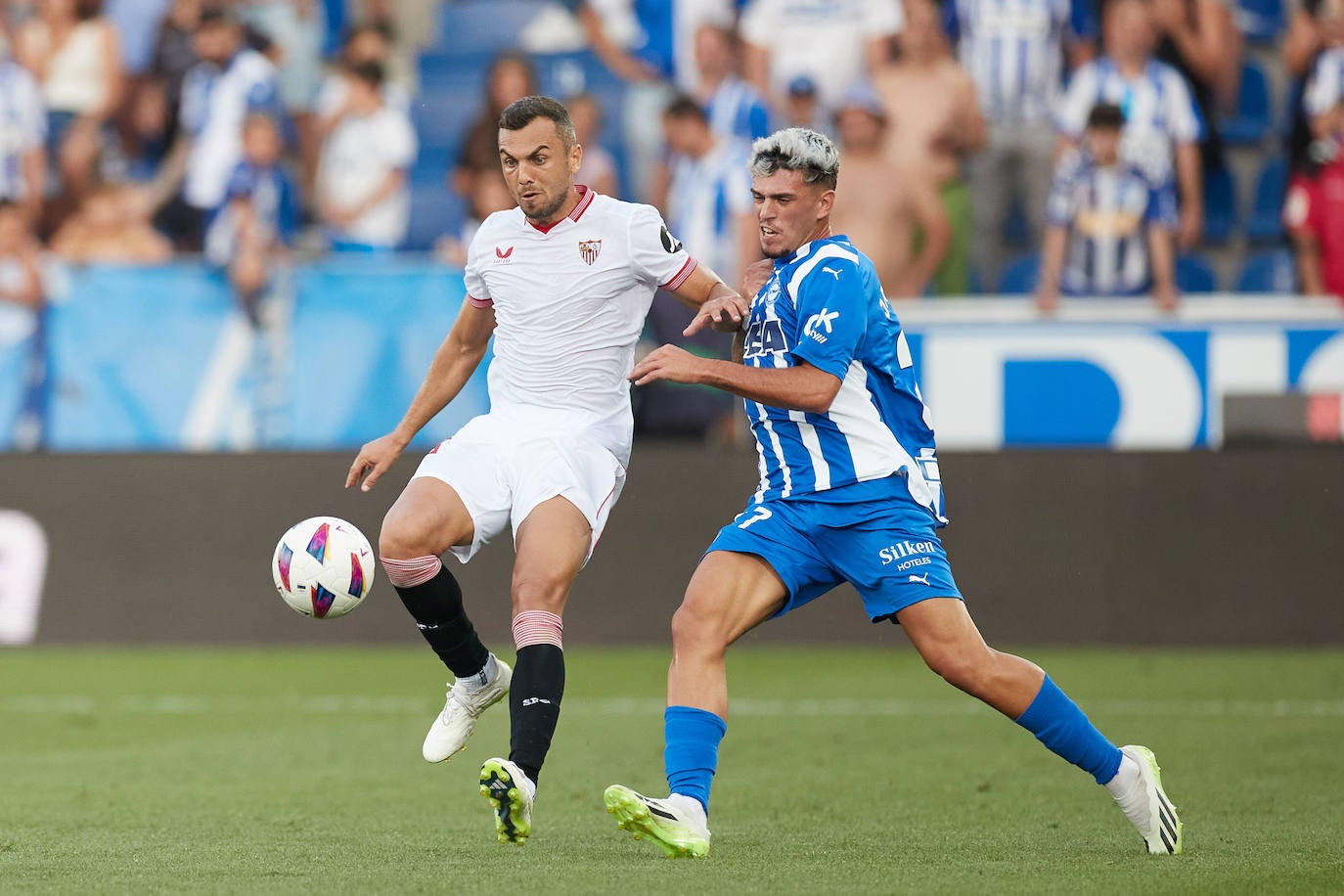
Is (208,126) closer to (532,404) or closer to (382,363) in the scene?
(382,363)

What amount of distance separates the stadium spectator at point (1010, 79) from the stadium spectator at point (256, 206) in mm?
4981

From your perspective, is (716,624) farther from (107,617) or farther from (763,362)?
(107,617)

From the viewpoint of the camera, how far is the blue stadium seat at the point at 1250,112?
44.4ft

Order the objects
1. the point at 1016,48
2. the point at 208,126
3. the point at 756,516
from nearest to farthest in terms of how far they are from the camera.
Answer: the point at 756,516
the point at 1016,48
the point at 208,126

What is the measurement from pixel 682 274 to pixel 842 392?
0.96m

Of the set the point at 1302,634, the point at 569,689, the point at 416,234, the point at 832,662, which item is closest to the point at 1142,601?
the point at 1302,634

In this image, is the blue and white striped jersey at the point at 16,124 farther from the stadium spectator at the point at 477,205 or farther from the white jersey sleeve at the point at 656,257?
the white jersey sleeve at the point at 656,257

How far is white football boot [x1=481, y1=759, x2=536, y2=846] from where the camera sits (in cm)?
506

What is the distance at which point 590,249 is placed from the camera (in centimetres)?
607

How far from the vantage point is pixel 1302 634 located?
11.1m

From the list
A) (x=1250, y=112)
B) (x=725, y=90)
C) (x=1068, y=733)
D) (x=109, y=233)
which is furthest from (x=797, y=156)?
(x=109, y=233)

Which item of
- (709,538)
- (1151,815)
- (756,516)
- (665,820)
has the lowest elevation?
(709,538)

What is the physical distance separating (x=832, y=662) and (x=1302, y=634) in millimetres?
2794

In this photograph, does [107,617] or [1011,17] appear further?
[1011,17]
